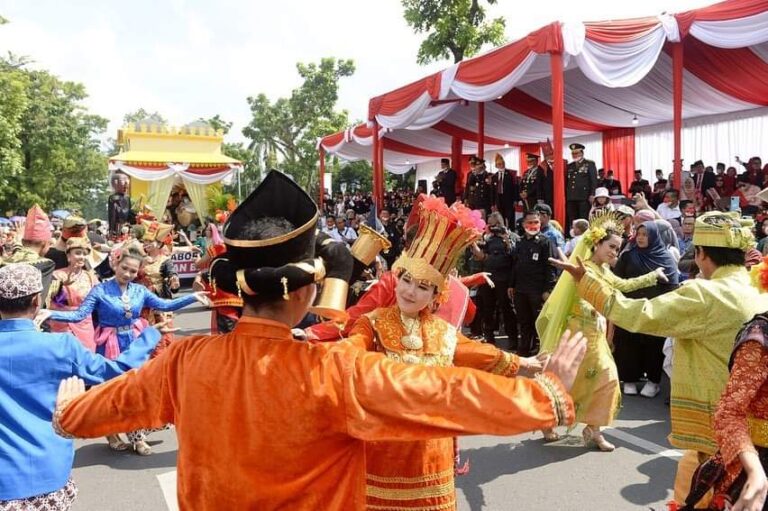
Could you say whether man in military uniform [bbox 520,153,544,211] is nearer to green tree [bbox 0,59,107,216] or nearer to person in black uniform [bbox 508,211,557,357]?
person in black uniform [bbox 508,211,557,357]

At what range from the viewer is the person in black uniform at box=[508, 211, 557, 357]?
739 cm

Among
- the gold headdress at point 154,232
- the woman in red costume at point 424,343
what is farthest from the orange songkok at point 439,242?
the gold headdress at point 154,232

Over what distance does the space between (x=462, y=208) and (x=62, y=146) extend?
33.8 metres

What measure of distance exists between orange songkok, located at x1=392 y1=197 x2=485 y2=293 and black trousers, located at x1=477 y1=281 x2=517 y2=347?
5.37m

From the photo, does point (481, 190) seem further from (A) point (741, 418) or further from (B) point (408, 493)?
(A) point (741, 418)

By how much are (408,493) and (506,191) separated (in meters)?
9.91

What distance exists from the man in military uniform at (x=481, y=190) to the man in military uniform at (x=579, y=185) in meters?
2.10

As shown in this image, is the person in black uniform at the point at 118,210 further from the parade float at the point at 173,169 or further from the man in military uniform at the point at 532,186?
the man in military uniform at the point at 532,186

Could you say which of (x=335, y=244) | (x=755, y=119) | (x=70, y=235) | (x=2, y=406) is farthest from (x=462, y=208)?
(x=755, y=119)

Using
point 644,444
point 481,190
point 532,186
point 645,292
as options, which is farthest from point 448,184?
point 644,444

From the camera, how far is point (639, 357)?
6391mm

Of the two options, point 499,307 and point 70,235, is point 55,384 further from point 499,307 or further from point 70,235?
point 499,307

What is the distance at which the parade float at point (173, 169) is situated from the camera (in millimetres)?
19828

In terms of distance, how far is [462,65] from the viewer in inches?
406
